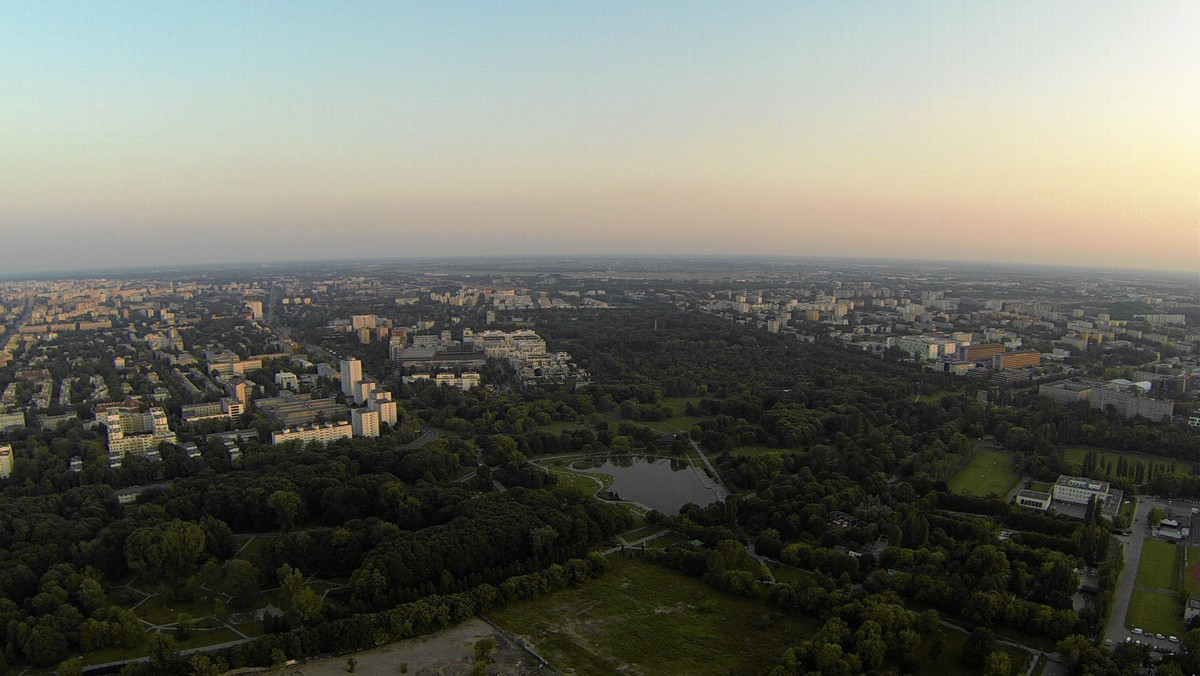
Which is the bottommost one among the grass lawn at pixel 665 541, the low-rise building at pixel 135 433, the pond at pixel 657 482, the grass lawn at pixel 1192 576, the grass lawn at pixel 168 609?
the grass lawn at pixel 168 609

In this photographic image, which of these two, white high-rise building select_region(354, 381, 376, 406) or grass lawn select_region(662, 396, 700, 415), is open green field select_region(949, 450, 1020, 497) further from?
white high-rise building select_region(354, 381, 376, 406)

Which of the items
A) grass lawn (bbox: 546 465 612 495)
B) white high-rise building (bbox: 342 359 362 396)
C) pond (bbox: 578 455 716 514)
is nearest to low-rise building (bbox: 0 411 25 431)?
white high-rise building (bbox: 342 359 362 396)

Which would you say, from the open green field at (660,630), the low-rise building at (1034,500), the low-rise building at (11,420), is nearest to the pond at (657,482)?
the open green field at (660,630)

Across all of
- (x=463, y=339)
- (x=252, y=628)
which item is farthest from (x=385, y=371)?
(x=252, y=628)

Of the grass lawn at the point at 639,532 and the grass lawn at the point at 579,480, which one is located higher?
the grass lawn at the point at 639,532

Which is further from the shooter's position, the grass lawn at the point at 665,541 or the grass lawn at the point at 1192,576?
the grass lawn at the point at 665,541

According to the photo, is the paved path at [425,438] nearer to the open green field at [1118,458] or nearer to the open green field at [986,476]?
the open green field at [986,476]

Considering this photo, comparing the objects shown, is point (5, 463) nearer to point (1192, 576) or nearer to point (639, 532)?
point (639, 532)
